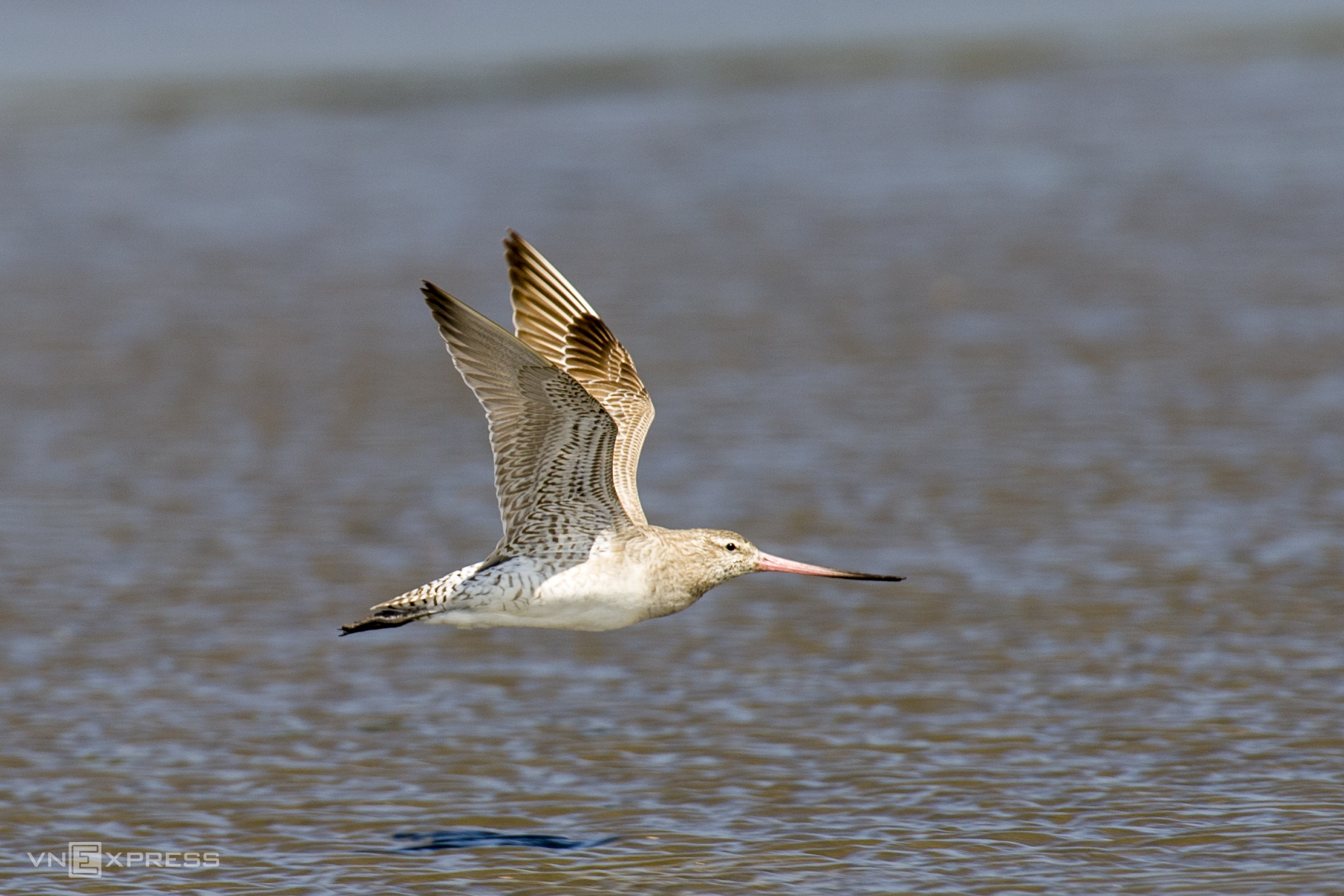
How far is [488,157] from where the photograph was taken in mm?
16953

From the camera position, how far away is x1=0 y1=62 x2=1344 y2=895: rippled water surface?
629 centimetres

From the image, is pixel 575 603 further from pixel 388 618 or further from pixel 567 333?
pixel 567 333

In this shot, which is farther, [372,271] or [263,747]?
[372,271]

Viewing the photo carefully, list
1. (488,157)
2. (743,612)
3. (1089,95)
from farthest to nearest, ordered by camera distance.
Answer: (1089,95) < (488,157) < (743,612)

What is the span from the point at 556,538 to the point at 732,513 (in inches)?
128

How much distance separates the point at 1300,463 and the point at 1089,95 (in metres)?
9.51

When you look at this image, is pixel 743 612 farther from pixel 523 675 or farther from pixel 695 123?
pixel 695 123

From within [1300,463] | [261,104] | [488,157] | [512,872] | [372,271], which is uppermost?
[261,104]

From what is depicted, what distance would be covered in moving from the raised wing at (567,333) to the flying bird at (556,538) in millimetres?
322

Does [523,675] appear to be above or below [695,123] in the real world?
below

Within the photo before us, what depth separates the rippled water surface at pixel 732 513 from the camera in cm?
629

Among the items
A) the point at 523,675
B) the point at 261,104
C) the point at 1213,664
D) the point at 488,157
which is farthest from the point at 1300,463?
the point at 261,104

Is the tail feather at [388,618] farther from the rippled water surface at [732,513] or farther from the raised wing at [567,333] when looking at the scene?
the raised wing at [567,333]

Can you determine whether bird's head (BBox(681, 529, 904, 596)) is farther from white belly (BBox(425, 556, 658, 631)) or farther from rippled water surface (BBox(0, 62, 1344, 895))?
rippled water surface (BBox(0, 62, 1344, 895))
